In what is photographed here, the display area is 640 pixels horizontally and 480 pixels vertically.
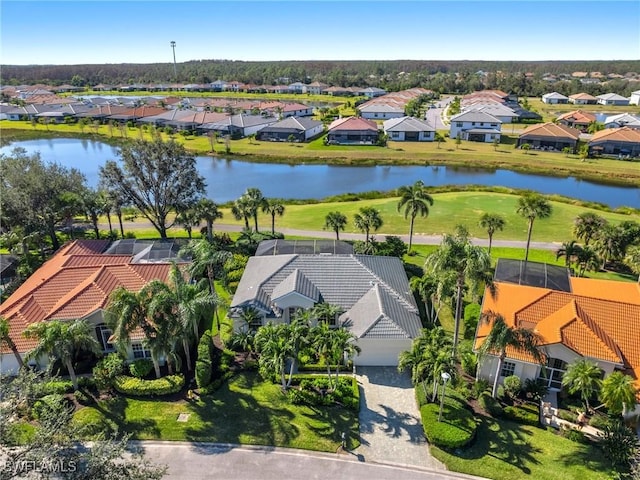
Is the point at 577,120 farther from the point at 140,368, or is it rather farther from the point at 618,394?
the point at 140,368

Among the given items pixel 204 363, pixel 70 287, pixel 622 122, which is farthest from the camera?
pixel 622 122

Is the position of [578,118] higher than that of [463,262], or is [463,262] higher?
[463,262]

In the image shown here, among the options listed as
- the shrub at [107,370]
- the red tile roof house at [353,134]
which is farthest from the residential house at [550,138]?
the shrub at [107,370]

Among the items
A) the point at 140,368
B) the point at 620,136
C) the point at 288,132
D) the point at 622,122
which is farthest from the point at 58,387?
the point at 622,122

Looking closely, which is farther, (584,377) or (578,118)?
(578,118)

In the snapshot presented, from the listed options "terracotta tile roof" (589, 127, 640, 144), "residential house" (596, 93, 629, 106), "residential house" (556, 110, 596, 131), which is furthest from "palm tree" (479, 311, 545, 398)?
"residential house" (596, 93, 629, 106)

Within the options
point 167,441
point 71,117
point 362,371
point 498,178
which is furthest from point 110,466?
point 71,117

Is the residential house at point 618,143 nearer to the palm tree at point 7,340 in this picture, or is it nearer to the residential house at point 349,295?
the residential house at point 349,295
